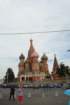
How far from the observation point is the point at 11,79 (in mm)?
140500

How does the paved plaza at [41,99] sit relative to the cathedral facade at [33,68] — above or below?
below

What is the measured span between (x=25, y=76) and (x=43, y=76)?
314 inches

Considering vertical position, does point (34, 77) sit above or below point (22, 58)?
below

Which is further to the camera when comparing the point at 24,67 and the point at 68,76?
the point at 24,67

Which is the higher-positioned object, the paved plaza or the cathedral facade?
the cathedral facade

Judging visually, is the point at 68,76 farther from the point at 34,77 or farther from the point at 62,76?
the point at 34,77

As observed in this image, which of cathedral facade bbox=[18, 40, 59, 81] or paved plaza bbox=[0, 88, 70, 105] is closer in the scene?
paved plaza bbox=[0, 88, 70, 105]

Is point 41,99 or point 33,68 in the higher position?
point 33,68

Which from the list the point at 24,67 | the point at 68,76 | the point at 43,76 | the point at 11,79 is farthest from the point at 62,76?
the point at 11,79

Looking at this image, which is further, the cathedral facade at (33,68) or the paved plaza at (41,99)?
the cathedral facade at (33,68)

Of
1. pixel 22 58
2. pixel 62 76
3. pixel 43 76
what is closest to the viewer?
pixel 62 76

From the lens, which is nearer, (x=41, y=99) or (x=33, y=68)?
(x=41, y=99)

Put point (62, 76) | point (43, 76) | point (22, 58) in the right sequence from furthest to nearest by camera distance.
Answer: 1. point (22, 58)
2. point (43, 76)
3. point (62, 76)

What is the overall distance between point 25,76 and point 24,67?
5.31 meters
